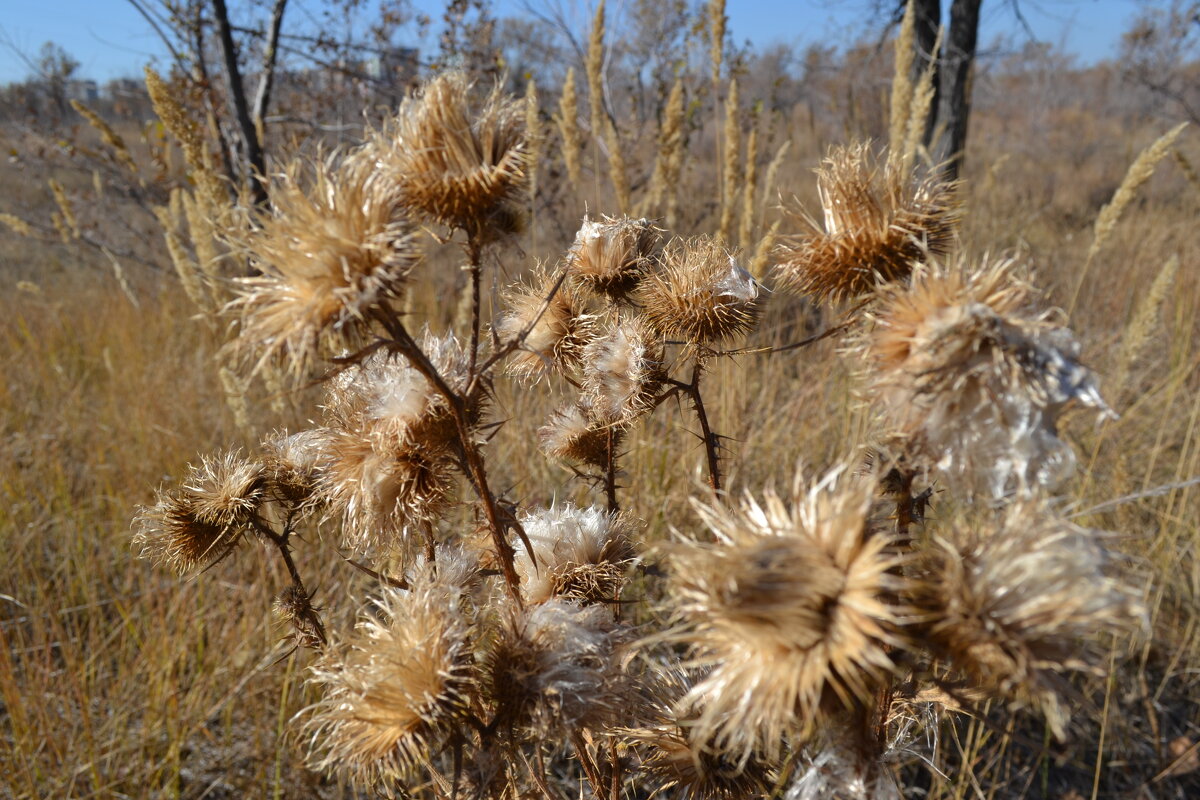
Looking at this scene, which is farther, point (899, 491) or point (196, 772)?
point (196, 772)

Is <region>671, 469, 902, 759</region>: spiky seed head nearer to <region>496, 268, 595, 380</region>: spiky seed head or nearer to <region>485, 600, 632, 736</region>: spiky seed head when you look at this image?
<region>485, 600, 632, 736</region>: spiky seed head

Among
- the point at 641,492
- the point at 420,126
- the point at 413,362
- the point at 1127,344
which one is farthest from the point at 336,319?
the point at 1127,344

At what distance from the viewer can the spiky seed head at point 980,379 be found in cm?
63

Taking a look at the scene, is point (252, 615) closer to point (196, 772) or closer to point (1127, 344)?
point (196, 772)

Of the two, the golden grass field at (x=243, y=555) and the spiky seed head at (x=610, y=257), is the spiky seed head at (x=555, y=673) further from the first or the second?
the spiky seed head at (x=610, y=257)

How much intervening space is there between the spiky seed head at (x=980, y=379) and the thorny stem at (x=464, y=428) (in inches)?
17.0

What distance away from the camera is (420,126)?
0.78 metres

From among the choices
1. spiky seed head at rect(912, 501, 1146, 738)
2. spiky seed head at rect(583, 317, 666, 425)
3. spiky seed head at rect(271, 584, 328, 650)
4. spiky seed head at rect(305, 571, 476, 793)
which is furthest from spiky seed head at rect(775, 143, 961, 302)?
spiky seed head at rect(271, 584, 328, 650)

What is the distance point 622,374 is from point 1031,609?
629mm

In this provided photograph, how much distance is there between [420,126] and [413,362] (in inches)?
10.4

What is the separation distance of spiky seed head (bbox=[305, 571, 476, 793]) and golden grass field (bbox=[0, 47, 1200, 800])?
1.31 ft

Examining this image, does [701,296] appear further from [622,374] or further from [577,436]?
[577,436]

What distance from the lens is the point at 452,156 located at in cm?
77

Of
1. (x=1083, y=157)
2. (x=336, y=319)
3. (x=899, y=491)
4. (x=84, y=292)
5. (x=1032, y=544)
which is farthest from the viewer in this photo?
(x=1083, y=157)
